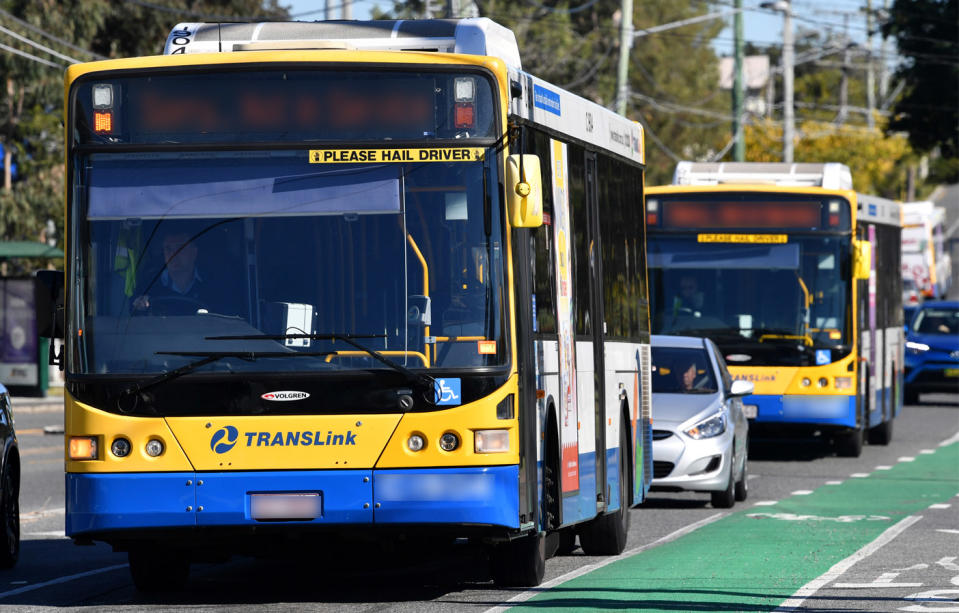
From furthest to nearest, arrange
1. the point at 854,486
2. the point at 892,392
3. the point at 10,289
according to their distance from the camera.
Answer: the point at 10,289
the point at 892,392
the point at 854,486

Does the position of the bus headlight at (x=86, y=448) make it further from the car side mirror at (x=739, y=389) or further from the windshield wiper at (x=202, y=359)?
the car side mirror at (x=739, y=389)

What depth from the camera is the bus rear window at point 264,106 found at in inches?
405

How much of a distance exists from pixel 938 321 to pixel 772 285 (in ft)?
49.2

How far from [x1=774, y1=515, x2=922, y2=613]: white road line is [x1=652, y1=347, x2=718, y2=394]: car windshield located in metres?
3.15

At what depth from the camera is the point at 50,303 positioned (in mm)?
10352

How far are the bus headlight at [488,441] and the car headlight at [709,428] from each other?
8.15 metres

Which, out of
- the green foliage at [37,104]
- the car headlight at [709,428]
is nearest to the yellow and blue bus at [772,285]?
the car headlight at [709,428]

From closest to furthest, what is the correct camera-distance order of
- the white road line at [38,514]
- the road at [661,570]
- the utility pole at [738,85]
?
the road at [661,570] → the white road line at [38,514] → the utility pole at [738,85]

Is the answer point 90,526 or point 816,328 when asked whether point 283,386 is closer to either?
point 90,526

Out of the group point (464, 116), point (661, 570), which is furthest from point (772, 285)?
point (464, 116)

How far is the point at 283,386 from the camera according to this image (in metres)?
10.1

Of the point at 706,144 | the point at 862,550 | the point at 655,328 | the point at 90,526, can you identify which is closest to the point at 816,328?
the point at 655,328

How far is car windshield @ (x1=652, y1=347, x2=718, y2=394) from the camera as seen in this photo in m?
19.1

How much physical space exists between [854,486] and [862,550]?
6.45 m
